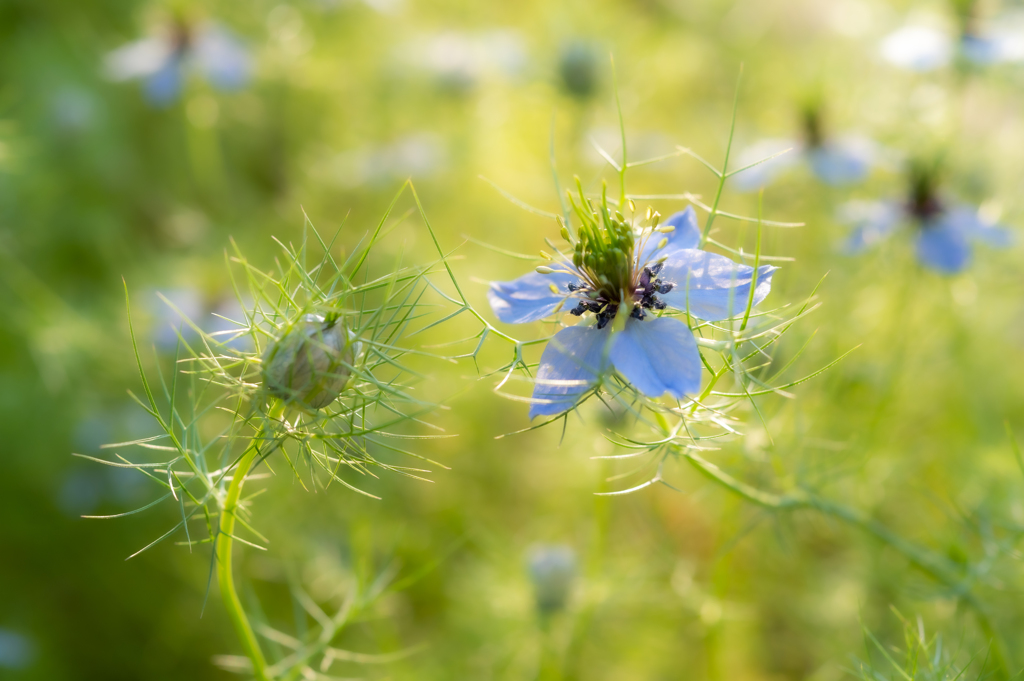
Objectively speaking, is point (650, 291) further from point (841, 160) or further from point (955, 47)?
point (955, 47)

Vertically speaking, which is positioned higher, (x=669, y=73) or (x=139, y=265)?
(x=669, y=73)

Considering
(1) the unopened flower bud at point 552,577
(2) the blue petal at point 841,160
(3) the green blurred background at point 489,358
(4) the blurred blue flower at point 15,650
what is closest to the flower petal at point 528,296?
(3) the green blurred background at point 489,358

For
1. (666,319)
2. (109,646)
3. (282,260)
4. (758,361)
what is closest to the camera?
(666,319)

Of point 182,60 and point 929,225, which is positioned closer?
point 929,225

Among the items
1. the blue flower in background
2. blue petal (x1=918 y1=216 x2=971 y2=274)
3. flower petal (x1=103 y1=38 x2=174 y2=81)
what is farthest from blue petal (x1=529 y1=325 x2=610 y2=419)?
flower petal (x1=103 y1=38 x2=174 y2=81)

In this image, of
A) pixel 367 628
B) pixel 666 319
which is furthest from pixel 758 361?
pixel 367 628

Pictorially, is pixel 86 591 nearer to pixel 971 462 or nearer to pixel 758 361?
pixel 758 361

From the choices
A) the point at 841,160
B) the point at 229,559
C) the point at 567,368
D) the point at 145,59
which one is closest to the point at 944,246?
the point at 841,160
